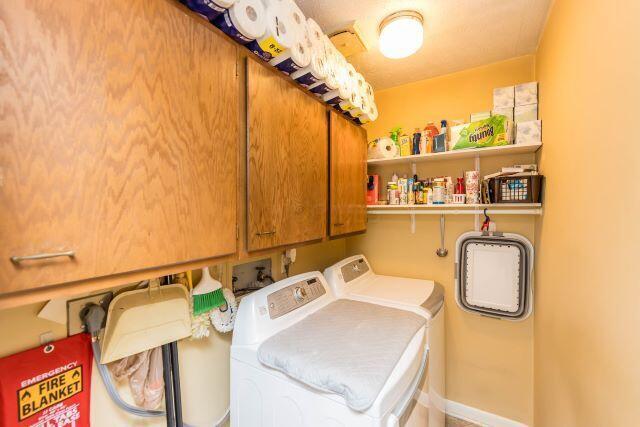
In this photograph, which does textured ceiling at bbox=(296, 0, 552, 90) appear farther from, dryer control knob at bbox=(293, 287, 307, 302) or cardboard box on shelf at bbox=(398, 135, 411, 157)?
dryer control knob at bbox=(293, 287, 307, 302)

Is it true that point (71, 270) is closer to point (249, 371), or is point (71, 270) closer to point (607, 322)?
point (249, 371)

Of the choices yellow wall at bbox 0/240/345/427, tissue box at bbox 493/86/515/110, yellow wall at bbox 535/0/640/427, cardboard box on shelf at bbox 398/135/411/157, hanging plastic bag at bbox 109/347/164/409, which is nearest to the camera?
yellow wall at bbox 535/0/640/427

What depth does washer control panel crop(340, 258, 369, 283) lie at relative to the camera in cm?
194

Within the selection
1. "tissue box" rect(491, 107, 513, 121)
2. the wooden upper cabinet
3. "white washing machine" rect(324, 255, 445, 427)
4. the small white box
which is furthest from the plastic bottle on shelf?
the wooden upper cabinet

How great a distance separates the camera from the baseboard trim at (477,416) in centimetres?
190

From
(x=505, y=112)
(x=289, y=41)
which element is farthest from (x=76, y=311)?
(x=505, y=112)

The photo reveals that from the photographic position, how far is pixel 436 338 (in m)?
1.66

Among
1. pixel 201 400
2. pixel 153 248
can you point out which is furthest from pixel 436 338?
pixel 153 248

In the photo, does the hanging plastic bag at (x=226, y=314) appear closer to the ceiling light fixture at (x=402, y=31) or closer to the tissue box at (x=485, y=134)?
the ceiling light fixture at (x=402, y=31)

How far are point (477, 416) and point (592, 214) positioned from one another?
6.18 ft

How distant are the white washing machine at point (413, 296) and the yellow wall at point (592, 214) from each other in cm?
54

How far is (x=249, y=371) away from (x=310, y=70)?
1.41m

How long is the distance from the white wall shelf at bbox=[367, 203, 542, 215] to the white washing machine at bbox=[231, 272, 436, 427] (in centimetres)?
81

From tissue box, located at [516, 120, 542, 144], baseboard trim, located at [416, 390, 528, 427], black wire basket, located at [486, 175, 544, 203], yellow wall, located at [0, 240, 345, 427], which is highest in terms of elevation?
tissue box, located at [516, 120, 542, 144]
